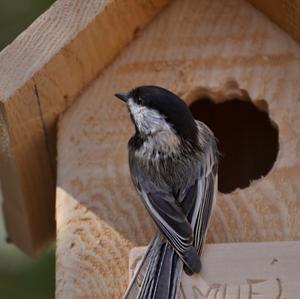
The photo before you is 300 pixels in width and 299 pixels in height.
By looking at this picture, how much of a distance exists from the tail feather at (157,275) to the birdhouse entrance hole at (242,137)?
2.59 ft

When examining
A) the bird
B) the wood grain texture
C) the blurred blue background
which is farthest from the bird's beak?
the blurred blue background

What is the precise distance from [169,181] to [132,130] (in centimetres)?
22

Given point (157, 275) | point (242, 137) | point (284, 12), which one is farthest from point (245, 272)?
point (242, 137)

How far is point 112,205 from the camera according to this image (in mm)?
3354

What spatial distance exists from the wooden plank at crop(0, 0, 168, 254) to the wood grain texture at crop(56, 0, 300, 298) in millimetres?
52

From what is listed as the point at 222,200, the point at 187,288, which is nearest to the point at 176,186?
the point at 222,200

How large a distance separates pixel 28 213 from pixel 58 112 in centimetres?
34

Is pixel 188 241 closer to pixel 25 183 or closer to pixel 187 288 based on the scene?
pixel 187 288

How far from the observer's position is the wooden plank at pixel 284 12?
11.2ft

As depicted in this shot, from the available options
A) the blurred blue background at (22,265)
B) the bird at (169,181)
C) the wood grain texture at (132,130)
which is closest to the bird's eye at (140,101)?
the bird at (169,181)

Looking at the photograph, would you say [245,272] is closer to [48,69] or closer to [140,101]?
[140,101]

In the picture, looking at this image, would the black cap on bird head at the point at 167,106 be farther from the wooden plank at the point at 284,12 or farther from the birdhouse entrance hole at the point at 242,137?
the birdhouse entrance hole at the point at 242,137

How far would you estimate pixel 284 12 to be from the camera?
347 centimetres

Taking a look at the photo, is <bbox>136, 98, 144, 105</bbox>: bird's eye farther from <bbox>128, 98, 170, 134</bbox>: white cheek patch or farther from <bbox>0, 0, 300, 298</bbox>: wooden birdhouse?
<bbox>0, 0, 300, 298</bbox>: wooden birdhouse
